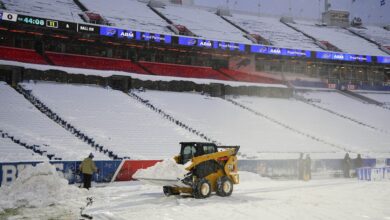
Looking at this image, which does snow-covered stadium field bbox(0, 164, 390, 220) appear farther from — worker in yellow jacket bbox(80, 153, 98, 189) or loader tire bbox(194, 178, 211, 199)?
worker in yellow jacket bbox(80, 153, 98, 189)

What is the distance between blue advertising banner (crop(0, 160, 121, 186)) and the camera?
15.1 m

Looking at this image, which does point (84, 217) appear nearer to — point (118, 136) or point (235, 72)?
point (118, 136)

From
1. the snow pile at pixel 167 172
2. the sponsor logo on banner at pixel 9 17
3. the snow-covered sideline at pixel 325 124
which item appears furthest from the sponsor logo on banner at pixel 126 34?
the snow pile at pixel 167 172

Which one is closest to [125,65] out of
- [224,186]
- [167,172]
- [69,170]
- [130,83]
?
[130,83]

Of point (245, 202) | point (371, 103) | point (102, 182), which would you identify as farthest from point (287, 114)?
point (245, 202)

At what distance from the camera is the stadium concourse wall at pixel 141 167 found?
50.6 ft

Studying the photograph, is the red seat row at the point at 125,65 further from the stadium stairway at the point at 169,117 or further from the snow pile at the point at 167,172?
the snow pile at the point at 167,172

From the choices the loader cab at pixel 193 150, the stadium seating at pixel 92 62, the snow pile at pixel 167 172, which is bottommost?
the snow pile at pixel 167 172

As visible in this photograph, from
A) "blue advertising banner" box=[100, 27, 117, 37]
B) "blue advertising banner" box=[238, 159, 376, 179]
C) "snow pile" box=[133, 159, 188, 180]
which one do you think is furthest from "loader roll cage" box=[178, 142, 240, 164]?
"blue advertising banner" box=[100, 27, 117, 37]

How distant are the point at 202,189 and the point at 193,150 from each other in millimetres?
1531

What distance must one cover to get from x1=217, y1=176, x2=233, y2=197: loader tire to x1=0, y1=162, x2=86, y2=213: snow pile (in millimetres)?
4568

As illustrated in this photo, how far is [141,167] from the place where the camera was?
62.6 ft

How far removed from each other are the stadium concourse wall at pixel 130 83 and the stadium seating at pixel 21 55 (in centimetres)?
296

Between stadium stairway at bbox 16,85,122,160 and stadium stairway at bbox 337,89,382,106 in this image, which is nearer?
stadium stairway at bbox 16,85,122,160
